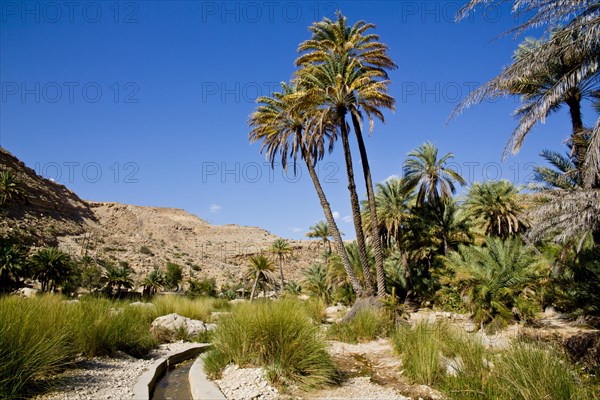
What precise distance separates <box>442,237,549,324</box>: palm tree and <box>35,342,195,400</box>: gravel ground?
11.9 metres

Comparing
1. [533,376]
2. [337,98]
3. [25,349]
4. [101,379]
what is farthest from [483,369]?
[337,98]

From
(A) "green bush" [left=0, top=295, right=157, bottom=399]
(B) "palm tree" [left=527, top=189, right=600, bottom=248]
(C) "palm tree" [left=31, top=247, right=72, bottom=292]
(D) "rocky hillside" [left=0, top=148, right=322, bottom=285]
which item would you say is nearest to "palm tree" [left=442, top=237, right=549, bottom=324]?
(B) "palm tree" [left=527, top=189, right=600, bottom=248]

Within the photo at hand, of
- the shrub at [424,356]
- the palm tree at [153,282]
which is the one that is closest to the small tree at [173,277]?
the palm tree at [153,282]

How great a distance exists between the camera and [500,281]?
46.9 ft

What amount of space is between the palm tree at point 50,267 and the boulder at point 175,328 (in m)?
22.6

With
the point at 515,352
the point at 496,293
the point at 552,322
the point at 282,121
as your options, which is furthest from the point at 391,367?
the point at 282,121

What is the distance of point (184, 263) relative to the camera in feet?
200

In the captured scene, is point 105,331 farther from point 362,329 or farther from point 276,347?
point 362,329

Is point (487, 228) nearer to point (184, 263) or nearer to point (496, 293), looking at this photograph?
point (496, 293)

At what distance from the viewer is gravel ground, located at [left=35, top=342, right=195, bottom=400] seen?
5.09 meters

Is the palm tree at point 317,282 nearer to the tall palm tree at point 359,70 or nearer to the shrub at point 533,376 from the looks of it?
the tall palm tree at point 359,70

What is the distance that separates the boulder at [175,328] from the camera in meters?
11.7

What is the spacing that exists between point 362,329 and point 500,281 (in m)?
7.01

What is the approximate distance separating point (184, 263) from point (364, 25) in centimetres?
5242
